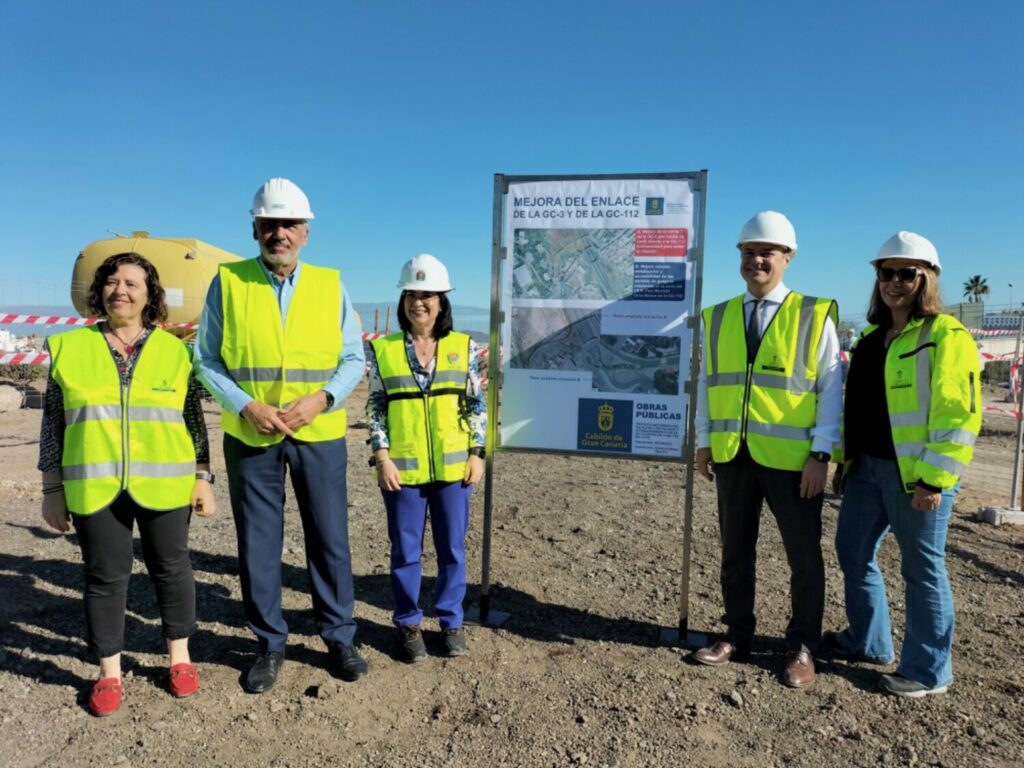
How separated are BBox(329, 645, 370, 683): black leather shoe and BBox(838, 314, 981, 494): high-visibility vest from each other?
2.91 metres

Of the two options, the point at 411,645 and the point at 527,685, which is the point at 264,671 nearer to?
the point at 411,645

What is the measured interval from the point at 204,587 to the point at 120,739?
6.29 ft

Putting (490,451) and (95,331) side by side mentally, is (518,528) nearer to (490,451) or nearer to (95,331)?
(490,451)

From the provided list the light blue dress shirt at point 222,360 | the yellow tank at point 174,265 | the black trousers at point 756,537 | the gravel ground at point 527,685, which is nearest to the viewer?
the gravel ground at point 527,685

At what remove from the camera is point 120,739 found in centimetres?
307

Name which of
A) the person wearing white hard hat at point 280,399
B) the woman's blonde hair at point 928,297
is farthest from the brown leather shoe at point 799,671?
the person wearing white hard hat at point 280,399

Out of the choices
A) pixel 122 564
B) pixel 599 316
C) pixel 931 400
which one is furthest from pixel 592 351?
pixel 122 564

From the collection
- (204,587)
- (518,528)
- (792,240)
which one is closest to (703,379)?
(792,240)

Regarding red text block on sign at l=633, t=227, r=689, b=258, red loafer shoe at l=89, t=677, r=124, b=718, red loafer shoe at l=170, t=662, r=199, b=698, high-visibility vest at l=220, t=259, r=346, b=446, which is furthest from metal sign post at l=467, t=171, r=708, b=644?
red loafer shoe at l=89, t=677, r=124, b=718

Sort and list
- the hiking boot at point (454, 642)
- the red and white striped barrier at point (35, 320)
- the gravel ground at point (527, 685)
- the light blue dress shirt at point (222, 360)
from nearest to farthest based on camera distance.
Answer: the gravel ground at point (527, 685) < the light blue dress shirt at point (222, 360) < the hiking boot at point (454, 642) < the red and white striped barrier at point (35, 320)

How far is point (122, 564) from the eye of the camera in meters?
3.30

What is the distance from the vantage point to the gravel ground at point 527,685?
9.96ft

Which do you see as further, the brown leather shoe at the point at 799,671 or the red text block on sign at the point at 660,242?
the red text block on sign at the point at 660,242

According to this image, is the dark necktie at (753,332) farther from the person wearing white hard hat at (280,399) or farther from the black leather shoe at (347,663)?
the black leather shoe at (347,663)
